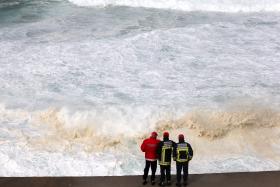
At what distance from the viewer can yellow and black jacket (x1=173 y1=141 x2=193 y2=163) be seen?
29.7 ft

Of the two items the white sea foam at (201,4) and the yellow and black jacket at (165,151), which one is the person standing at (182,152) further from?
the white sea foam at (201,4)

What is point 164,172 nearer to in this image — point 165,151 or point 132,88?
point 165,151

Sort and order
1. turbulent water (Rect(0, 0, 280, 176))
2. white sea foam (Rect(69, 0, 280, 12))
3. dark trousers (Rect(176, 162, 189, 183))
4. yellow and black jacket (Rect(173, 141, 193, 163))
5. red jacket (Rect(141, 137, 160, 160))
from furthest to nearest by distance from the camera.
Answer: white sea foam (Rect(69, 0, 280, 12))
turbulent water (Rect(0, 0, 280, 176))
dark trousers (Rect(176, 162, 189, 183))
red jacket (Rect(141, 137, 160, 160))
yellow and black jacket (Rect(173, 141, 193, 163))

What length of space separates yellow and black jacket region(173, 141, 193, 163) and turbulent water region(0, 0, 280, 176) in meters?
2.47

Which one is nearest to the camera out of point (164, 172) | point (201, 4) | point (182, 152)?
point (182, 152)

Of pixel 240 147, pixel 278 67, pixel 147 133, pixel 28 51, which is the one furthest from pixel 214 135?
pixel 28 51

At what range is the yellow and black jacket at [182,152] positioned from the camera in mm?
9047

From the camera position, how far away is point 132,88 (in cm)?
1528

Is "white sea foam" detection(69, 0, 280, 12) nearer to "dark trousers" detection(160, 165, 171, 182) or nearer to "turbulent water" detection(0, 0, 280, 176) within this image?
"turbulent water" detection(0, 0, 280, 176)

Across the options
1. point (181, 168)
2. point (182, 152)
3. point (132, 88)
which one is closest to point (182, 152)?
point (182, 152)

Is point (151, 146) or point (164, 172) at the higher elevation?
point (151, 146)

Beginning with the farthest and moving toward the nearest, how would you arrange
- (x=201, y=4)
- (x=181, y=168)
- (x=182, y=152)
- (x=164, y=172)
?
(x=201, y=4) → (x=164, y=172) → (x=181, y=168) → (x=182, y=152)

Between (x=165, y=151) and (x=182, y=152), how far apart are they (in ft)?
1.05

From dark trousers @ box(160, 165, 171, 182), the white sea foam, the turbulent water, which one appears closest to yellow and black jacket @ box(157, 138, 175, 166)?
dark trousers @ box(160, 165, 171, 182)
